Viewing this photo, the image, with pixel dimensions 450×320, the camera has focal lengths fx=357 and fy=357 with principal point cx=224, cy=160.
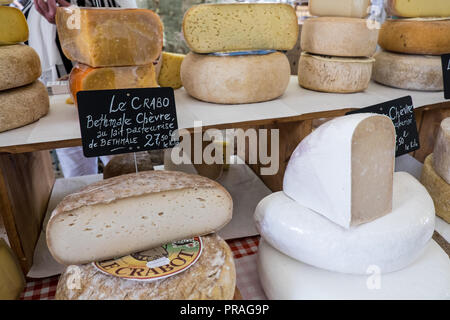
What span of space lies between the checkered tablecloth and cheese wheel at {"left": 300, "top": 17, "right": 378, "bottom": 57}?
2.31 ft

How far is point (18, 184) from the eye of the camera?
3.10 ft

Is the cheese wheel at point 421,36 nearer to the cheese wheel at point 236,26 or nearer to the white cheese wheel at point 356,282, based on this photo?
the cheese wheel at point 236,26

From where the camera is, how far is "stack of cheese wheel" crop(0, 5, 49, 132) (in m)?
0.82

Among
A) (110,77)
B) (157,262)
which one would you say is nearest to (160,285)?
(157,262)

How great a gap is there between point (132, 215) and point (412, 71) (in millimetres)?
1086

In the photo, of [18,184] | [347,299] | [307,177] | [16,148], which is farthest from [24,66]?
[347,299]

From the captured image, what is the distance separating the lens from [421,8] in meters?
1.23

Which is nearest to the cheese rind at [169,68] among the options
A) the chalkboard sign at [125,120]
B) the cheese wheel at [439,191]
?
the chalkboard sign at [125,120]

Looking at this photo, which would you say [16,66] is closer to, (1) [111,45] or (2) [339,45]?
(1) [111,45]

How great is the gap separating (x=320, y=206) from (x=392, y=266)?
178 mm

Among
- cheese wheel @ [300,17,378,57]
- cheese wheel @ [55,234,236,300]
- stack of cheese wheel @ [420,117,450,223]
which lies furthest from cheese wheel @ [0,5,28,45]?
stack of cheese wheel @ [420,117,450,223]

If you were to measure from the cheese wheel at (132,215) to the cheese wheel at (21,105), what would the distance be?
0.84 ft

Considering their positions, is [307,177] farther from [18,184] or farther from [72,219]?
[18,184]

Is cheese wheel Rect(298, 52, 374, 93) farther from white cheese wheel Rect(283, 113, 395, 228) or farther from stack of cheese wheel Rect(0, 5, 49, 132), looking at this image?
stack of cheese wheel Rect(0, 5, 49, 132)
